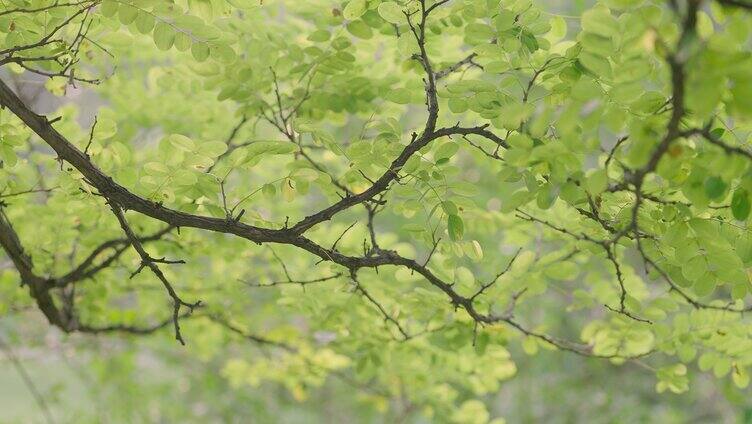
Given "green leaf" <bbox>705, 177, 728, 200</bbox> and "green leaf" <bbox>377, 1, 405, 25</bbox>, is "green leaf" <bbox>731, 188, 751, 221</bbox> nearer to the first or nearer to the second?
"green leaf" <bbox>705, 177, 728, 200</bbox>

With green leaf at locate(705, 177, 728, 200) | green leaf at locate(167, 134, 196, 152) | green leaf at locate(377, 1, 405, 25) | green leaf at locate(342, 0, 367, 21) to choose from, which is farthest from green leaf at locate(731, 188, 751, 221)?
green leaf at locate(167, 134, 196, 152)

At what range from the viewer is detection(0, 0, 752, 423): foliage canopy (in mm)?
1131

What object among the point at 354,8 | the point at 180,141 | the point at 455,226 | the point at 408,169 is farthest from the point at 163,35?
the point at 455,226

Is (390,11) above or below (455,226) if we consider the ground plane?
above

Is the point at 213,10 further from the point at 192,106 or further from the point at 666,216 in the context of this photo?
the point at 192,106

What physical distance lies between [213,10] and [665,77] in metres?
0.89

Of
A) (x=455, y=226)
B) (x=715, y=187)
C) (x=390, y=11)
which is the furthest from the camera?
(x=455, y=226)

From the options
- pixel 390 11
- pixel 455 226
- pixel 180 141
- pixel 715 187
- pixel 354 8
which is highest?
pixel 354 8

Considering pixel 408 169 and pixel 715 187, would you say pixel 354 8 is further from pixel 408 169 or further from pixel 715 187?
pixel 715 187

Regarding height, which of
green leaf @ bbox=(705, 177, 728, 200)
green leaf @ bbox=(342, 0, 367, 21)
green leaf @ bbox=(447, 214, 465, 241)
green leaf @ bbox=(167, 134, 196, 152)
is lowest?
green leaf @ bbox=(705, 177, 728, 200)

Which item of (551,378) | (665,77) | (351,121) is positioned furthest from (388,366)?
(551,378)

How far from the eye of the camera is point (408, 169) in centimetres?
151

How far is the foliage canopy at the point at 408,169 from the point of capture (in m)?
1.13

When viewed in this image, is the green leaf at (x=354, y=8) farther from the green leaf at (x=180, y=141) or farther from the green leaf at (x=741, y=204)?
the green leaf at (x=741, y=204)
